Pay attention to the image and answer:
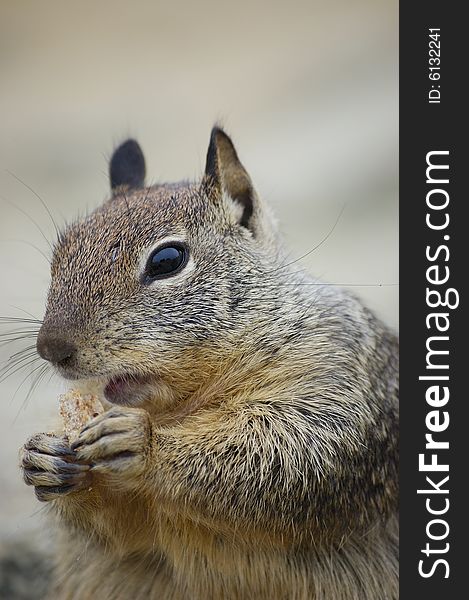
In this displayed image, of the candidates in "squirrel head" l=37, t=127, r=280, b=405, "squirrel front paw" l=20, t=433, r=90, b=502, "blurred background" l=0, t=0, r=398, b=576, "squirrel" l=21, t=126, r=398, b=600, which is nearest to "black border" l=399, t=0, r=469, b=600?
"squirrel" l=21, t=126, r=398, b=600

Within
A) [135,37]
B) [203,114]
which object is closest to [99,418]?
[135,37]

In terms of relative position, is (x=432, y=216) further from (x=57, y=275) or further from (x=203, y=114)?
(x=203, y=114)

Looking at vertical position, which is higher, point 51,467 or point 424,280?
point 424,280

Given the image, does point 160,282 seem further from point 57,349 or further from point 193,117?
point 193,117

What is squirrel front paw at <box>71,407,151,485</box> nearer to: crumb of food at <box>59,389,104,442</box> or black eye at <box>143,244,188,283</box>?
crumb of food at <box>59,389,104,442</box>

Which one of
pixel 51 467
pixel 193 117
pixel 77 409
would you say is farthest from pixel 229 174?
pixel 193 117

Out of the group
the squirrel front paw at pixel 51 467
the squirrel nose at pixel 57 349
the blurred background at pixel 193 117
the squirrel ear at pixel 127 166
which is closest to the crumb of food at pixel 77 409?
the squirrel front paw at pixel 51 467
